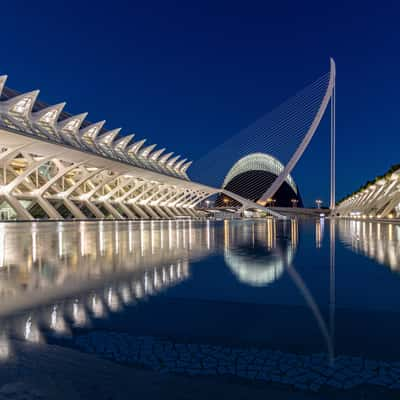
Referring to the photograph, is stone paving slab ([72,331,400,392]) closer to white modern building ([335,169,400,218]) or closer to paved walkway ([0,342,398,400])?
paved walkway ([0,342,398,400])

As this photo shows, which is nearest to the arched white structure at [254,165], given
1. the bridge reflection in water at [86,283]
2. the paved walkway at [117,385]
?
the bridge reflection in water at [86,283]

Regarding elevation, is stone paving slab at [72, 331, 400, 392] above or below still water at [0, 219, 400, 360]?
below

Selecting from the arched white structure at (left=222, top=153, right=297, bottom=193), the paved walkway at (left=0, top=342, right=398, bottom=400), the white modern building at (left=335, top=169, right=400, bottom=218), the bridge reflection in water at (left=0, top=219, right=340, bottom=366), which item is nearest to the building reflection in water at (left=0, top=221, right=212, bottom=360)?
the bridge reflection in water at (left=0, top=219, right=340, bottom=366)

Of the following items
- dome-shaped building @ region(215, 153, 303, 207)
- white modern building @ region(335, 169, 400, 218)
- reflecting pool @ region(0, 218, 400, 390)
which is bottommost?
reflecting pool @ region(0, 218, 400, 390)

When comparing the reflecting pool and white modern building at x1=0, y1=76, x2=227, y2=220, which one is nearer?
the reflecting pool

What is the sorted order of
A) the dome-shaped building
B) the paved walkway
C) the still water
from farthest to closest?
1. the dome-shaped building
2. the still water
3. the paved walkway

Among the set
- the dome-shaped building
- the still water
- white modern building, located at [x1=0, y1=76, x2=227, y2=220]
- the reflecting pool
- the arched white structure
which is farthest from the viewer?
the arched white structure

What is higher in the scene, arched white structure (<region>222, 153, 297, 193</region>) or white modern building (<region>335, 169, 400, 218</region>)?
arched white structure (<region>222, 153, 297, 193</region>)

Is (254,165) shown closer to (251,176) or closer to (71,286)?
(251,176)

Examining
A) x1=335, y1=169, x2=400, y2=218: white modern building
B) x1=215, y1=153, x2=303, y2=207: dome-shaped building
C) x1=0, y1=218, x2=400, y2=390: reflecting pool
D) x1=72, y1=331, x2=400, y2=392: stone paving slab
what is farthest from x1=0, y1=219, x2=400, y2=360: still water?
x1=215, y1=153, x2=303, y2=207: dome-shaped building

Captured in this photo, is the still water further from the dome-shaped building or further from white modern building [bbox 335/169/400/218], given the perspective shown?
the dome-shaped building

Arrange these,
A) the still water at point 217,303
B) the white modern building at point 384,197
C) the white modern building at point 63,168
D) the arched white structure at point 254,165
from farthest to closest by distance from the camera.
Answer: the arched white structure at point 254,165 < the white modern building at point 384,197 < the white modern building at point 63,168 < the still water at point 217,303

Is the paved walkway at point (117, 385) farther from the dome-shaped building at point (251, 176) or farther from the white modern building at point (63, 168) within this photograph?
the dome-shaped building at point (251, 176)

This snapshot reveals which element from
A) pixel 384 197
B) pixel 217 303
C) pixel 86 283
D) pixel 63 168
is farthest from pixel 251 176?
pixel 217 303
